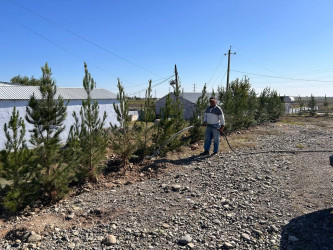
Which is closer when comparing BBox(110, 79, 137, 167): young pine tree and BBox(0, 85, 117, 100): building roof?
BBox(110, 79, 137, 167): young pine tree

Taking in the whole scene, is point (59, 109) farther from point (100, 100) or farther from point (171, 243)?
point (100, 100)

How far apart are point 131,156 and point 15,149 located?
3.50 meters

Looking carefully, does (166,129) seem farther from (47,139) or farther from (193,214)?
(193,214)

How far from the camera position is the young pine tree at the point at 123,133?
7406 mm

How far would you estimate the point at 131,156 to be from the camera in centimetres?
775

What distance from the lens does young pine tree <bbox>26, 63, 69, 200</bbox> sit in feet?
17.3

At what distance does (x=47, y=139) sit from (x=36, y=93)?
11.3 m

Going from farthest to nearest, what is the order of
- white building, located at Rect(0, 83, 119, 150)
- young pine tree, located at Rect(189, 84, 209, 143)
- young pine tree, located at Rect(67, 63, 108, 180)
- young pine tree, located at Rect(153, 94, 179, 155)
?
white building, located at Rect(0, 83, 119, 150), young pine tree, located at Rect(189, 84, 209, 143), young pine tree, located at Rect(153, 94, 179, 155), young pine tree, located at Rect(67, 63, 108, 180)

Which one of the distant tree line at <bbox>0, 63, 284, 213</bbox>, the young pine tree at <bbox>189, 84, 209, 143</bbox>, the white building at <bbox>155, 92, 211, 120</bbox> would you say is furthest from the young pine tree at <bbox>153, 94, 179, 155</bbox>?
the white building at <bbox>155, 92, 211, 120</bbox>

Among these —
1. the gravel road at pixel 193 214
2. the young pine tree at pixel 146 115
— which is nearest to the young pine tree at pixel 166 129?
the young pine tree at pixel 146 115

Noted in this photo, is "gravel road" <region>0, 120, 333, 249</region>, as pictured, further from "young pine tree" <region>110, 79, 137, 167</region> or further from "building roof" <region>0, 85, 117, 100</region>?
"building roof" <region>0, 85, 117, 100</region>

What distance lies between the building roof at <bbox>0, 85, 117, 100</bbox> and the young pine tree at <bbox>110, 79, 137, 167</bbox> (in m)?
5.46

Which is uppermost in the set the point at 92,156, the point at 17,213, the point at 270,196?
the point at 92,156

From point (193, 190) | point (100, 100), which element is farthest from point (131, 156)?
point (100, 100)
